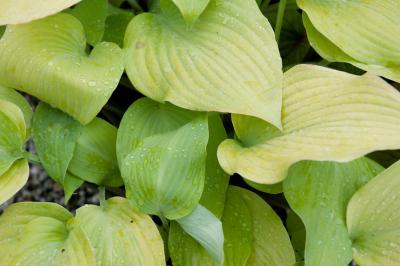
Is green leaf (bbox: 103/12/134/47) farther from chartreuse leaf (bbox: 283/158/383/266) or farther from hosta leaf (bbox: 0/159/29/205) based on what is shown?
chartreuse leaf (bbox: 283/158/383/266)

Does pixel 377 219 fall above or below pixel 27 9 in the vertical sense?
below

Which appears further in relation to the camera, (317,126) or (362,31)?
(362,31)

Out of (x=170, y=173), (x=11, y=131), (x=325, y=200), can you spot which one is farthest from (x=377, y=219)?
(x=11, y=131)

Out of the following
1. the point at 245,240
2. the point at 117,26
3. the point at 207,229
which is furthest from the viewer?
the point at 117,26

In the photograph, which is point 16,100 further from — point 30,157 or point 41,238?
point 41,238

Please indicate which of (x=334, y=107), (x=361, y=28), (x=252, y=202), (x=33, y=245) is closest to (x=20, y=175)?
(x=33, y=245)

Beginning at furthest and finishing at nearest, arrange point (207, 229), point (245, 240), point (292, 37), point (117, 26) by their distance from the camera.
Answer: point (292, 37) → point (117, 26) → point (245, 240) → point (207, 229)

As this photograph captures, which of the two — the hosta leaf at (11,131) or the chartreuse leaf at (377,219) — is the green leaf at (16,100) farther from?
the chartreuse leaf at (377,219)

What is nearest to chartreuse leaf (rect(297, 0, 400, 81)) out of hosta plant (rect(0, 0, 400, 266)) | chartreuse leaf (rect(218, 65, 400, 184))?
hosta plant (rect(0, 0, 400, 266))
